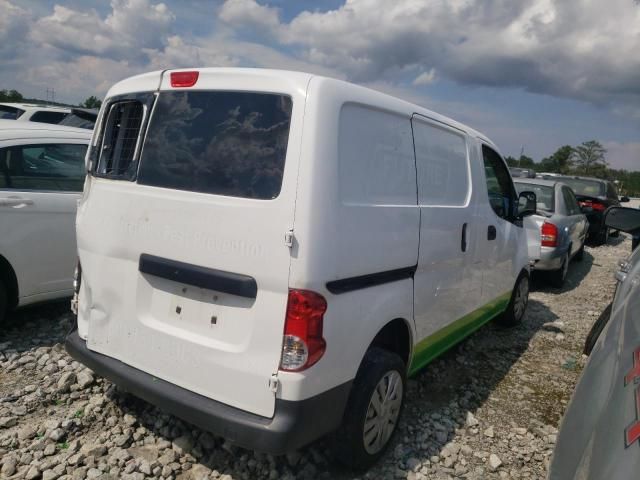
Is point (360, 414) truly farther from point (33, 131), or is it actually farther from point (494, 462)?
point (33, 131)

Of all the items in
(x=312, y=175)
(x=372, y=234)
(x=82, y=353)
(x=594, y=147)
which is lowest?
(x=82, y=353)

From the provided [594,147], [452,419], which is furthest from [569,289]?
[594,147]

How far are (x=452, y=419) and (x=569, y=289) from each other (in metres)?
5.29

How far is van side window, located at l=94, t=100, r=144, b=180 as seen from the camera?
275 cm

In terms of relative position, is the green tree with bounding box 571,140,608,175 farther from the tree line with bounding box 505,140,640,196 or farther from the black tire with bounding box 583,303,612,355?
the black tire with bounding box 583,303,612,355

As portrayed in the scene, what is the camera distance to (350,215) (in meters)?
2.33

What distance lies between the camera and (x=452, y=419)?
352 cm

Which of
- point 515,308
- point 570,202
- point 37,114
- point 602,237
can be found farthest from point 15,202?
point 602,237

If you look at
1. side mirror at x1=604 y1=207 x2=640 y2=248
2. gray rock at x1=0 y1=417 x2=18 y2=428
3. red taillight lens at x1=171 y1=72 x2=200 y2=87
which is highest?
red taillight lens at x1=171 y1=72 x2=200 y2=87

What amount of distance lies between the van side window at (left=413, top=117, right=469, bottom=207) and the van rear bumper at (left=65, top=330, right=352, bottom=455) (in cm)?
139

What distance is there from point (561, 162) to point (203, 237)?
170 ft

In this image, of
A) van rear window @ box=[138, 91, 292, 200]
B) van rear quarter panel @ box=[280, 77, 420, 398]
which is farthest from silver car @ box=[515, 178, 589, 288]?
van rear window @ box=[138, 91, 292, 200]

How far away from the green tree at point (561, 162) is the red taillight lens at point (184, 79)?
160 feet

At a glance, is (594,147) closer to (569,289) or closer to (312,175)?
(569,289)
